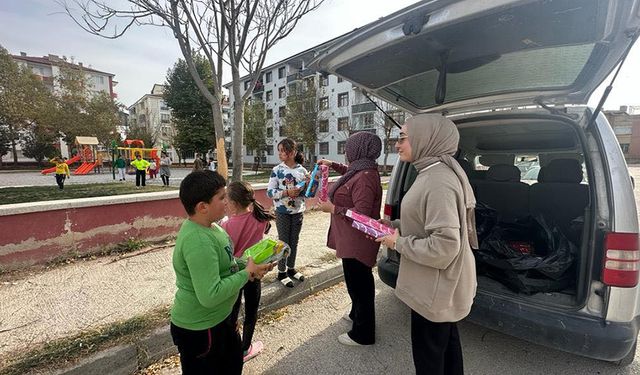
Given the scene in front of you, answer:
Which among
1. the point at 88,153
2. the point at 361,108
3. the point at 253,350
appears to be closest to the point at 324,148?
the point at 361,108

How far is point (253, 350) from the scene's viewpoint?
249cm

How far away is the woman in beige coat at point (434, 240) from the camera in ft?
4.82

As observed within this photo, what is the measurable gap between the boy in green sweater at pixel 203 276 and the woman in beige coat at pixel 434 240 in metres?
0.78

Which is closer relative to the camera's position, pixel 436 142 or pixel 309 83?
pixel 436 142

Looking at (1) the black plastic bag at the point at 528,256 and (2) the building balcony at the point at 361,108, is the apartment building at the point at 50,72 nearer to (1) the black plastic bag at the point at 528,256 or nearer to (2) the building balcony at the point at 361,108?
(2) the building balcony at the point at 361,108

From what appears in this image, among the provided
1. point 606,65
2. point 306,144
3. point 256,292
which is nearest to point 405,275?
point 256,292

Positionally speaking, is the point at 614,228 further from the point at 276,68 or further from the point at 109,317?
the point at 276,68

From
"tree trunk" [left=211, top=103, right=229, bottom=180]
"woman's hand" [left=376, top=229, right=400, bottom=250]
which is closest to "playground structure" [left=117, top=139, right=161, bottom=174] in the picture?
"tree trunk" [left=211, top=103, right=229, bottom=180]

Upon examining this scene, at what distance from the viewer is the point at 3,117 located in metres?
27.7

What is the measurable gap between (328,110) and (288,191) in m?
32.1

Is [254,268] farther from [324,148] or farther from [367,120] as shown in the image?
[324,148]

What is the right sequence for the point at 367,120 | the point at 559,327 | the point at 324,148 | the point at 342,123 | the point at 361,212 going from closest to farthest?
the point at 559,327 → the point at 361,212 → the point at 367,120 → the point at 342,123 → the point at 324,148

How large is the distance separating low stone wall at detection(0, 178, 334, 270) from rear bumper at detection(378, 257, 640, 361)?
1.64m

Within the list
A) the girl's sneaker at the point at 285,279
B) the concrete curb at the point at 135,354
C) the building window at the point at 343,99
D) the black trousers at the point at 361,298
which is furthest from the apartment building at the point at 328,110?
the black trousers at the point at 361,298
